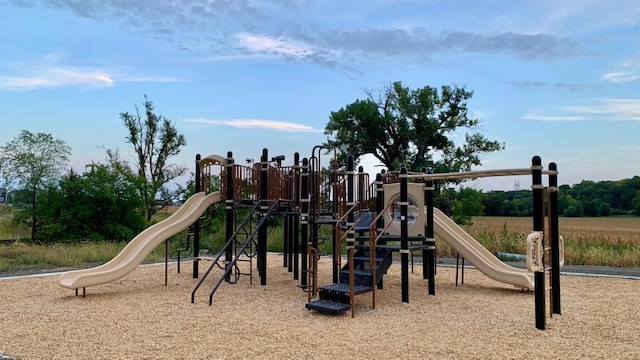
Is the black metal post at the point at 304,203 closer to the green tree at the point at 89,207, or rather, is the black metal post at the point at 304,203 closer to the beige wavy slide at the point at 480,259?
the beige wavy slide at the point at 480,259

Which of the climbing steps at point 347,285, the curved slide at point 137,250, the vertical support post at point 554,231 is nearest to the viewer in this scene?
the vertical support post at point 554,231

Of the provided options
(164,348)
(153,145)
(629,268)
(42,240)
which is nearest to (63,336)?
(164,348)

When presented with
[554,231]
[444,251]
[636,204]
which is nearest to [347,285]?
[554,231]

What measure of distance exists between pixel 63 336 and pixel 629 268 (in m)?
12.5

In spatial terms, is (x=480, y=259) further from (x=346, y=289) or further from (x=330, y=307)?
(x=330, y=307)

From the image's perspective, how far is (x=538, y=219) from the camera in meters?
6.27

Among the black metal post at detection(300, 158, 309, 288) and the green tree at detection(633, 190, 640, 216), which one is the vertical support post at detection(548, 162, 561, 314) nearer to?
the black metal post at detection(300, 158, 309, 288)

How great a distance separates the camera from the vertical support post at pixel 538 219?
20.0 feet

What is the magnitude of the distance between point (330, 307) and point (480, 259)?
333 centimetres

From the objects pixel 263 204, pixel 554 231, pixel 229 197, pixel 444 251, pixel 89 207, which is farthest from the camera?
pixel 89 207

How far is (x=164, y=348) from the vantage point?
5.31 meters

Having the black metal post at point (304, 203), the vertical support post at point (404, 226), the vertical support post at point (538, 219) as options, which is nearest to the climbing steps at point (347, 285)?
the vertical support post at point (404, 226)

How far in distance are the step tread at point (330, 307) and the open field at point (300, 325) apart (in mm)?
105

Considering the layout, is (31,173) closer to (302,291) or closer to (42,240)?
(42,240)
